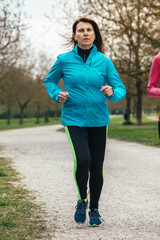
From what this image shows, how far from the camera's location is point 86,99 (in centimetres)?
365

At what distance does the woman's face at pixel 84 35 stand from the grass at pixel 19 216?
186cm

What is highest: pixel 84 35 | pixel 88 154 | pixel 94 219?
pixel 84 35

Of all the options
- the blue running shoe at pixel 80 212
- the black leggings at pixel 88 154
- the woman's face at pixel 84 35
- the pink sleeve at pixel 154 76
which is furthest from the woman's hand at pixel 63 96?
the blue running shoe at pixel 80 212

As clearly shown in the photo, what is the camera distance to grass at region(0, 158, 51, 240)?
349 cm

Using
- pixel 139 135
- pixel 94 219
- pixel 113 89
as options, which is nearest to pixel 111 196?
pixel 94 219

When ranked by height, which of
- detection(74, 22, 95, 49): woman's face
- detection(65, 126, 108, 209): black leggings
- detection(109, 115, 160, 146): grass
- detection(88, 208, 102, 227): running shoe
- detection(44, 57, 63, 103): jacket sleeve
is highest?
detection(74, 22, 95, 49): woman's face

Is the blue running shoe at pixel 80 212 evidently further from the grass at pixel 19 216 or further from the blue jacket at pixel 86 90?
the blue jacket at pixel 86 90

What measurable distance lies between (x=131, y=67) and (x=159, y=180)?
65.9 feet

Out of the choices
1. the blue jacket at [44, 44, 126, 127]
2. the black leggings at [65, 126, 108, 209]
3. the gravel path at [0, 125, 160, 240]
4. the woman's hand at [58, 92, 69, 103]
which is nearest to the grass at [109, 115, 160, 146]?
the gravel path at [0, 125, 160, 240]

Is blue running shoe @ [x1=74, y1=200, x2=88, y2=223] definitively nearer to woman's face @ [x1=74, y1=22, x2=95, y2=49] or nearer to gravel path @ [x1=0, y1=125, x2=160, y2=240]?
gravel path @ [x1=0, y1=125, x2=160, y2=240]

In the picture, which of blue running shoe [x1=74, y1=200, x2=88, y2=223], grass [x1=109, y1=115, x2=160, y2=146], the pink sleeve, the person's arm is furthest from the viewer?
grass [x1=109, y1=115, x2=160, y2=146]

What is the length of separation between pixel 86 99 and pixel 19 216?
60.2 inches

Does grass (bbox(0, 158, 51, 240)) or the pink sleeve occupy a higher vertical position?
the pink sleeve

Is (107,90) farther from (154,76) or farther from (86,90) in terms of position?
(154,76)
